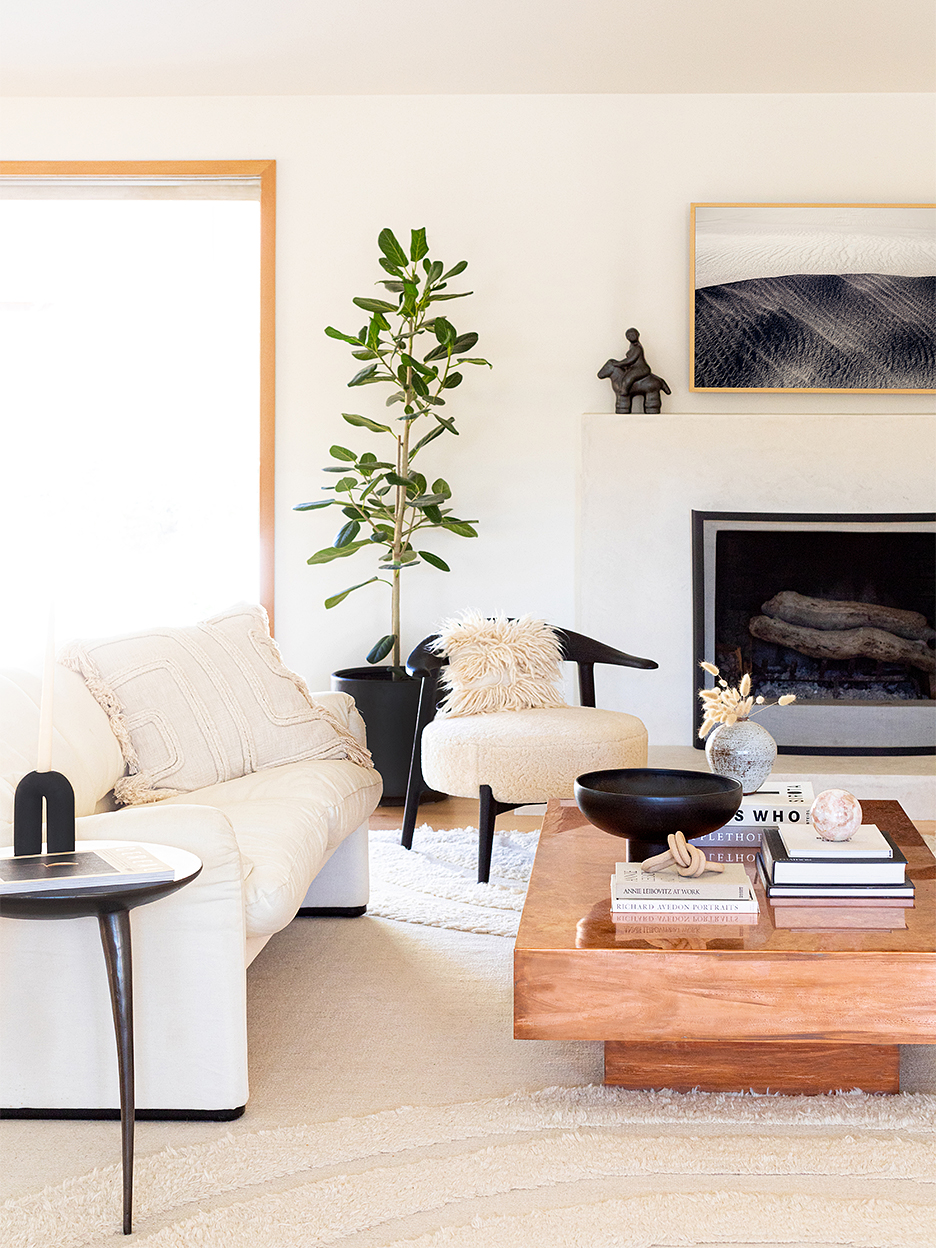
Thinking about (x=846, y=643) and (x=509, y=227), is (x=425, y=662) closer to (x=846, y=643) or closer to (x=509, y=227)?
(x=846, y=643)

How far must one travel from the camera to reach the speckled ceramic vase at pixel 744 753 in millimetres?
2418

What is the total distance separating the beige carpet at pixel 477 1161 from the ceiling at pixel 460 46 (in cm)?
318

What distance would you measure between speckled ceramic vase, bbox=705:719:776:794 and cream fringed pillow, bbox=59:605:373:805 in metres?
0.89

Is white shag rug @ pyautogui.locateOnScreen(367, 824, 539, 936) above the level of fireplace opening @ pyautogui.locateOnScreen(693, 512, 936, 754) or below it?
below

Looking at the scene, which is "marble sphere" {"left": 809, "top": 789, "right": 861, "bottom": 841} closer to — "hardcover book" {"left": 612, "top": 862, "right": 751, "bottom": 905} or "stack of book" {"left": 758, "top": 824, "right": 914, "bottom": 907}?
"stack of book" {"left": 758, "top": 824, "right": 914, "bottom": 907}

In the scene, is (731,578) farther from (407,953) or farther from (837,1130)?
(837,1130)

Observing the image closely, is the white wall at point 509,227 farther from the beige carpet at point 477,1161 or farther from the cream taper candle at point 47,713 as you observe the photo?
the cream taper candle at point 47,713

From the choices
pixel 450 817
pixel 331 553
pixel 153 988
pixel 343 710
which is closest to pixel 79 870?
pixel 153 988

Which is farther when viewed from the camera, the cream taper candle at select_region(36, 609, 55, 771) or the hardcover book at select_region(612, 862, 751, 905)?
the hardcover book at select_region(612, 862, 751, 905)

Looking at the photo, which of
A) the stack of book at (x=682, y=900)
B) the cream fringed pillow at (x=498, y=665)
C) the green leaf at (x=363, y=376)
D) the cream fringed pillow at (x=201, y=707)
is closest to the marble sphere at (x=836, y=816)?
the stack of book at (x=682, y=900)

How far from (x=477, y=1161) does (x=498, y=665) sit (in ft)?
6.20

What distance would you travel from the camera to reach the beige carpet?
1526 mm

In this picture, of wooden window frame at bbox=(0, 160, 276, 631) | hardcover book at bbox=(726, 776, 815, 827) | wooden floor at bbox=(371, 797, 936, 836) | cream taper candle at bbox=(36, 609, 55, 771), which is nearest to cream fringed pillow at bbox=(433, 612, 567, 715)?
wooden floor at bbox=(371, 797, 936, 836)

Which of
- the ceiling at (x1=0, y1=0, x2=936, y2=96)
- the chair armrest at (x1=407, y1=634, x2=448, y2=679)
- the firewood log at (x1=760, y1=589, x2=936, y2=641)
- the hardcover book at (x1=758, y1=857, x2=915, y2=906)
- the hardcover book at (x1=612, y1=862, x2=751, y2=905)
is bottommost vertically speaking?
the hardcover book at (x1=758, y1=857, x2=915, y2=906)
